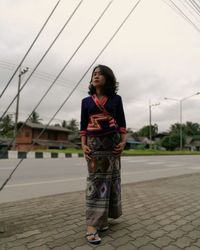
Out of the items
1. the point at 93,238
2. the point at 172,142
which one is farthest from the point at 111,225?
the point at 172,142

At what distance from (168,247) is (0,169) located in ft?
25.7

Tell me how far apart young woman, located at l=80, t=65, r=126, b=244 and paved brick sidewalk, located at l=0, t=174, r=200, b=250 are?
0.24 metres

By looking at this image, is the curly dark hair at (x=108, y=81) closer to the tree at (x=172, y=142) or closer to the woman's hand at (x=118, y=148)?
the woman's hand at (x=118, y=148)

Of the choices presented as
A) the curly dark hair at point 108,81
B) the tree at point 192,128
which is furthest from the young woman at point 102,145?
the tree at point 192,128

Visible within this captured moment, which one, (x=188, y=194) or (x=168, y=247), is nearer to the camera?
(x=168, y=247)

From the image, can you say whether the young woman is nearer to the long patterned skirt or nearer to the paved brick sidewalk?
the long patterned skirt

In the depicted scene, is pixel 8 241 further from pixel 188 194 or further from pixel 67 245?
pixel 188 194

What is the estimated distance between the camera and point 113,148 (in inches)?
108

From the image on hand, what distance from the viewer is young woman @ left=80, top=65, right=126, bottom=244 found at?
106 inches

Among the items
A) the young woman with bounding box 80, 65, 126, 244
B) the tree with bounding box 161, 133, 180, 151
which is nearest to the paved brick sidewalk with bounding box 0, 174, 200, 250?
the young woman with bounding box 80, 65, 126, 244

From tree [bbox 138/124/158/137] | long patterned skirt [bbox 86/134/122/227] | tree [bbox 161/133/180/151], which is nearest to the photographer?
long patterned skirt [bbox 86/134/122/227]

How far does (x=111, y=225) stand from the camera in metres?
3.09

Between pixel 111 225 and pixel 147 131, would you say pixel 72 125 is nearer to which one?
pixel 147 131

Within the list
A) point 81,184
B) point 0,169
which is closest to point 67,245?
point 81,184
